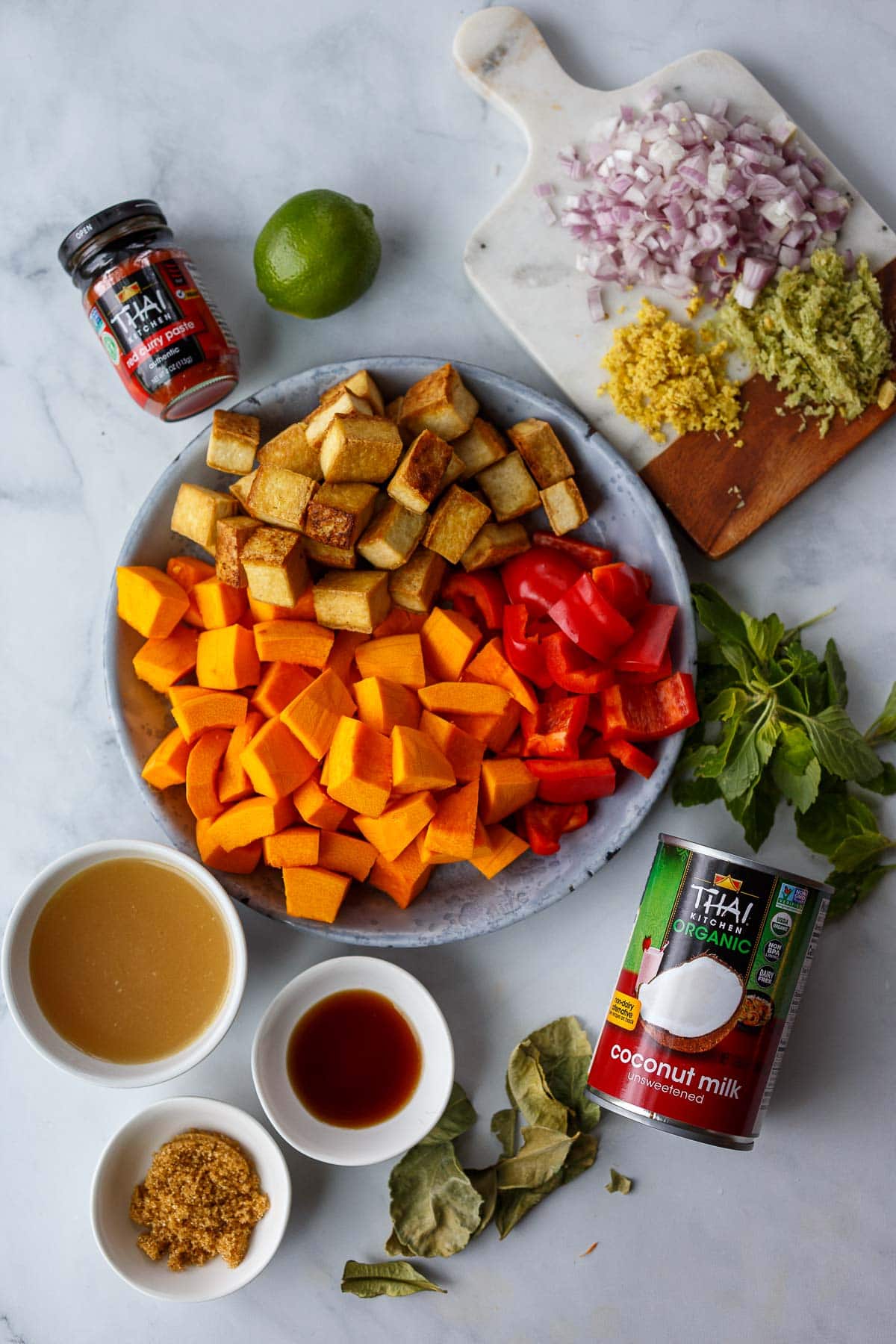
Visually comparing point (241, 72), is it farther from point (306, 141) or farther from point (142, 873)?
point (142, 873)

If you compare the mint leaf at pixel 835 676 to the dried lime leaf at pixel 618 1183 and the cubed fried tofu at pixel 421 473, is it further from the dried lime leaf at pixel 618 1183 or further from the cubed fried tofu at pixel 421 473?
the dried lime leaf at pixel 618 1183

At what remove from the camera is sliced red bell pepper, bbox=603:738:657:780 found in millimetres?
1993

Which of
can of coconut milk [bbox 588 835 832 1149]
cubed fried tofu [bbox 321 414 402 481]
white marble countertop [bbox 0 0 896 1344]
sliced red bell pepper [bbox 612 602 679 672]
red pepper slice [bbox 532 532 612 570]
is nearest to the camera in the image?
can of coconut milk [bbox 588 835 832 1149]

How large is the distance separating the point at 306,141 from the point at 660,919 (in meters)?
1.92

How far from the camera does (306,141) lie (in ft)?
7.38

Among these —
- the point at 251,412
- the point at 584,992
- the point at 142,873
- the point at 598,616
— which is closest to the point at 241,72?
the point at 251,412

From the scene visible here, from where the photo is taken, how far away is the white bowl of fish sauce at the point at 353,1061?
6.90 ft

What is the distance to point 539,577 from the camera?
206 centimetres

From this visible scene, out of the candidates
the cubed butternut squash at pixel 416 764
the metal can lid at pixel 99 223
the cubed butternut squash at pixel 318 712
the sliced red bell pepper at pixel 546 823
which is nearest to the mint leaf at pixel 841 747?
the sliced red bell pepper at pixel 546 823

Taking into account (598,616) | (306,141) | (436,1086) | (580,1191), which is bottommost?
(580,1191)

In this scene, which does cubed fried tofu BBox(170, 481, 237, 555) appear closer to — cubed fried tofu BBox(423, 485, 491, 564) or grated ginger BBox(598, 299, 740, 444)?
cubed fried tofu BBox(423, 485, 491, 564)

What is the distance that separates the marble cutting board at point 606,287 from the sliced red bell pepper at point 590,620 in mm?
324

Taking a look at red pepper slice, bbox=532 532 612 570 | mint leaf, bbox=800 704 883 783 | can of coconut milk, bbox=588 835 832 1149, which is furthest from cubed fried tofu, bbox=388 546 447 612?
mint leaf, bbox=800 704 883 783

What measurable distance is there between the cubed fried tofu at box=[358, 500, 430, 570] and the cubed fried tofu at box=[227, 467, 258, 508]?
262 mm
